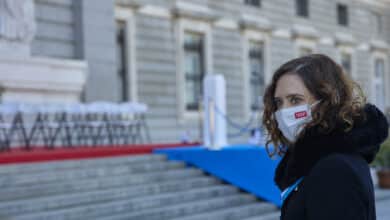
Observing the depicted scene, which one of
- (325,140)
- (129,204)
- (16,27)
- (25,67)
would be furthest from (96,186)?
(325,140)

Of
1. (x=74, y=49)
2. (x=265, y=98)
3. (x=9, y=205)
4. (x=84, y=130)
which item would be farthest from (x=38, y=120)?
(x=265, y=98)

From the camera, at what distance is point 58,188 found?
7.91 metres

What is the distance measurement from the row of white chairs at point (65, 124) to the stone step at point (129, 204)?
12.3ft

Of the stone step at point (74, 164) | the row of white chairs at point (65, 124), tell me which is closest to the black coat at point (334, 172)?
the stone step at point (74, 164)

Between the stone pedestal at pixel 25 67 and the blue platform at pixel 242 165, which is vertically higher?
the stone pedestal at pixel 25 67

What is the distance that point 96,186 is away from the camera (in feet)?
27.2

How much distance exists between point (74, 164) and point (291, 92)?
7.48 m

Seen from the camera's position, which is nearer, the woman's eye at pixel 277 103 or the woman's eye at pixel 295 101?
the woman's eye at pixel 295 101

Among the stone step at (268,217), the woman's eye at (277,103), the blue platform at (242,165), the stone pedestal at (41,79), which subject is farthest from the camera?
the stone pedestal at (41,79)

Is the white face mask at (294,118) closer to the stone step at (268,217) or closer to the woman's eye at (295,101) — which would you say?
the woman's eye at (295,101)

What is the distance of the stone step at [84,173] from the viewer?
25.8ft

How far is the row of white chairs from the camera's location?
37.7ft

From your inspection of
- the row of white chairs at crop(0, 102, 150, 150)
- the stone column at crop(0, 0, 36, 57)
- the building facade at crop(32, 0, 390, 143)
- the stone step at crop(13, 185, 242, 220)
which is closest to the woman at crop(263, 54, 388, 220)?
the stone step at crop(13, 185, 242, 220)

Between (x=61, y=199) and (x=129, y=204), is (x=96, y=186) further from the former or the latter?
(x=61, y=199)
